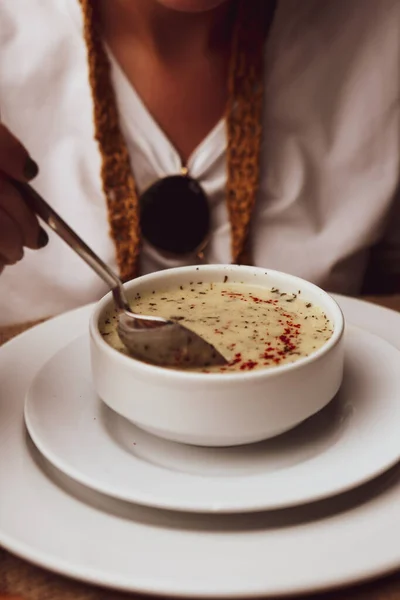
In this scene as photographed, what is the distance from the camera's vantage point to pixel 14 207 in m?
0.71

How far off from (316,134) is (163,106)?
29cm

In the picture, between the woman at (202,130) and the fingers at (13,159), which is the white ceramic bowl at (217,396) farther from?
the woman at (202,130)

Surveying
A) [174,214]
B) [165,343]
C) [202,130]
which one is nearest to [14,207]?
[165,343]

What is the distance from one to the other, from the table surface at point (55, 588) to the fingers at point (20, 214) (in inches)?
13.3

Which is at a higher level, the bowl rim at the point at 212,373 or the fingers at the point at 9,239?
the fingers at the point at 9,239

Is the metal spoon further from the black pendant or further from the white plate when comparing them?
the black pendant

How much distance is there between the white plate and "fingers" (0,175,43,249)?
0.13 m

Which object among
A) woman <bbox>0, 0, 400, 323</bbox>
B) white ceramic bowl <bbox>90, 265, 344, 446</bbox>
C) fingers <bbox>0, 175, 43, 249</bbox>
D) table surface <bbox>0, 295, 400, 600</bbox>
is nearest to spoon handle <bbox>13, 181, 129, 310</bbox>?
fingers <bbox>0, 175, 43, 249</bbox>

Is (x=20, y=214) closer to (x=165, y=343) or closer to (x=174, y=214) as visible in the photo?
(x=165, y=343)

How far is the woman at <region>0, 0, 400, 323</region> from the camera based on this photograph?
4.07ft

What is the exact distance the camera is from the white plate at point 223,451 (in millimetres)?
520

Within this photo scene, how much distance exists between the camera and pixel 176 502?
51 centimetres

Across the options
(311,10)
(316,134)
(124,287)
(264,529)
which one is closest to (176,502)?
(264,529)

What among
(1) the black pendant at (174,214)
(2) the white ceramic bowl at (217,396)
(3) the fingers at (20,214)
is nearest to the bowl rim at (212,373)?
(2) the white ceramic bowl at (217,396)
